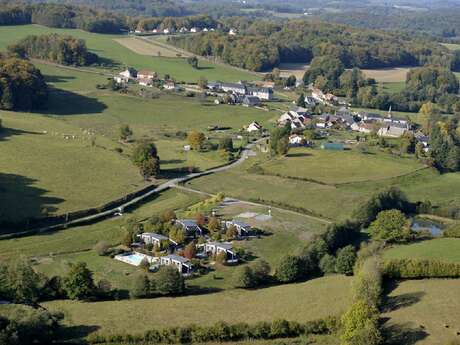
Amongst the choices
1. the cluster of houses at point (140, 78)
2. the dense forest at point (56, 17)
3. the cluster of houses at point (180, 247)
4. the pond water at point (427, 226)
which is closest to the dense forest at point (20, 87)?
the cluster of houses at point (140, 78)

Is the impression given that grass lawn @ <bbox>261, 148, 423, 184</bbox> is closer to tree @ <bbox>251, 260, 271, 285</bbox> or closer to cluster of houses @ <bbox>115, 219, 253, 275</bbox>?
cluster of houses @ <bbox>115, 219, 253, 275</bbox>

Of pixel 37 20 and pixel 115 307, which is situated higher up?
pixel 37 20

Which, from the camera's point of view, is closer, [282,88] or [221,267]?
[221,267]

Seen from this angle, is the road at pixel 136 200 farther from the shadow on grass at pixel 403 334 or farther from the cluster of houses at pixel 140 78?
the cluster of houses at pixel 140 78

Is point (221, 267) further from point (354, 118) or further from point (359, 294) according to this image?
point (354, 118)

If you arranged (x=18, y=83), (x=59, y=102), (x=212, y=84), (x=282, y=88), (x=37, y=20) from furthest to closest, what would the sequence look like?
(x=37, y=20) → (x=282, y=88) → (x=212, y=84) → (x=59, y=102) → (x=18, y=83)

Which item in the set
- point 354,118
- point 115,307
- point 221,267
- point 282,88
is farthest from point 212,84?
point 115,307
